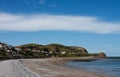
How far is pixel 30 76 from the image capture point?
105 ft

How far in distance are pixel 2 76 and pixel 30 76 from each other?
280 centimetres

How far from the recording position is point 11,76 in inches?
1224

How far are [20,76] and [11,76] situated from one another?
0.89m

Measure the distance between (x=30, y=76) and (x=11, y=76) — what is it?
6.45ft

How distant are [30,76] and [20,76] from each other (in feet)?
3.56

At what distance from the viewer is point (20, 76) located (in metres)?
31.3

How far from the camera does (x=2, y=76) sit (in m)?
31.1
